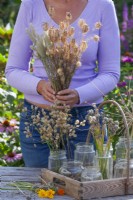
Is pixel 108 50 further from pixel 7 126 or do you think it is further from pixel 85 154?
pixel 7 126

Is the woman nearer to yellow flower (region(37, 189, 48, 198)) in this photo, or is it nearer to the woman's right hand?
the woman's right hand

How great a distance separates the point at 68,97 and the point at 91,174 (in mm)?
403

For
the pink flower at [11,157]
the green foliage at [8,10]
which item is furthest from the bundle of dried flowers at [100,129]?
the green foliage at [8,10]

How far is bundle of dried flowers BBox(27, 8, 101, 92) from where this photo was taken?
2.68 m

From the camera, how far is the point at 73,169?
269 centimetres

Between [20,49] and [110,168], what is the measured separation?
68cm

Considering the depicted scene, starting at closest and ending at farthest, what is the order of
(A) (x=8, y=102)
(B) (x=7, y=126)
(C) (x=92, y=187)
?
(C) (x=92, y=187)
(B) (x=7, y=126)
(A) (x=8, y=102)

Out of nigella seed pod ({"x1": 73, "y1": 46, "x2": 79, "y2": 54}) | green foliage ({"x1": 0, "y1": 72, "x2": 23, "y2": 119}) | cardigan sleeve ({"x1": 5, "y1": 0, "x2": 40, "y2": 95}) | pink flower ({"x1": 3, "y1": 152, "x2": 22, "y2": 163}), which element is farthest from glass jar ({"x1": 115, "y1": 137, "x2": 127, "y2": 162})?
green foliage ({"x1": 0, "y1": 72, "x2": 23, "y2": 119})

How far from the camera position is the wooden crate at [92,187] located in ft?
8.45

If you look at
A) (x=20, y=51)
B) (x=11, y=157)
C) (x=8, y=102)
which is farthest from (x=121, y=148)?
(x=8, y=102)

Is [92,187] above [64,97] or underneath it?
underneath

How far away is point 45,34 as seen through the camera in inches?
106

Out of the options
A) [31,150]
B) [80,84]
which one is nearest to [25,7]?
[80,84]

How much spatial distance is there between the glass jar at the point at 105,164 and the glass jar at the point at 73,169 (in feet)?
0.22
